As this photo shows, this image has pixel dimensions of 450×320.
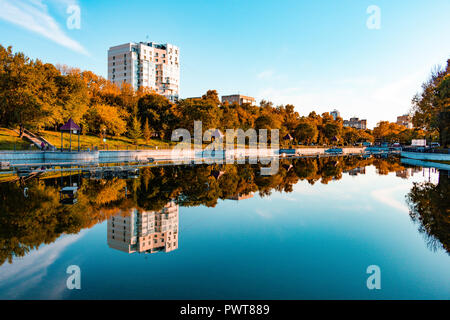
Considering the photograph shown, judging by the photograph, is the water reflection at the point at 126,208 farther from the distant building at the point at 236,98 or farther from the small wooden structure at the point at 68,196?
the distant building at the point at 236,98

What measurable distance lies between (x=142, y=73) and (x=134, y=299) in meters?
118

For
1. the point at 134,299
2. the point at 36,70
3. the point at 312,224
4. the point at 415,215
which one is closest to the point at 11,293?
the point at 134,299

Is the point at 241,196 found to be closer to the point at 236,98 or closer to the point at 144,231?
the point at 144,231

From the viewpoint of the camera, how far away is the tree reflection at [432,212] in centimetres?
798

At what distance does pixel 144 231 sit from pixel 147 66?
11551 cm

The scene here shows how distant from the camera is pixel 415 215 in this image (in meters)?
10.7

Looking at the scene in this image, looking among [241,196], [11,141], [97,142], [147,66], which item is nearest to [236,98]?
[147,66]

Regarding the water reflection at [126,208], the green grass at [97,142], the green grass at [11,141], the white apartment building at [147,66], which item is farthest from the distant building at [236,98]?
the water reflection at [126,208]

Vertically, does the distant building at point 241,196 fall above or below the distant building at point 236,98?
below

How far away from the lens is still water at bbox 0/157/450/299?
16.7ft

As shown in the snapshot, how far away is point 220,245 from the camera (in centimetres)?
730

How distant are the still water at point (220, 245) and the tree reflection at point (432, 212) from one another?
0.12ft

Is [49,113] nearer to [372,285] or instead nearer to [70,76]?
[70,76]
